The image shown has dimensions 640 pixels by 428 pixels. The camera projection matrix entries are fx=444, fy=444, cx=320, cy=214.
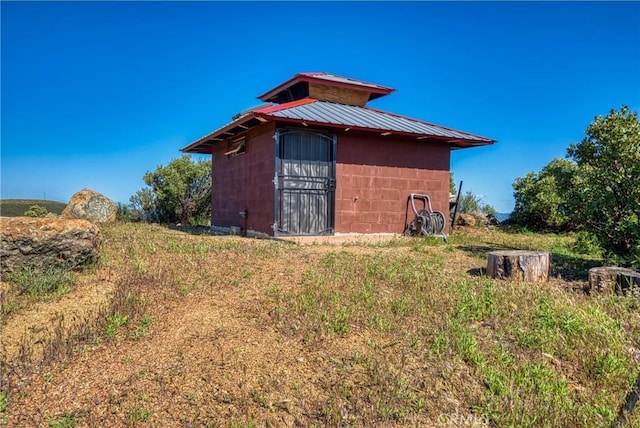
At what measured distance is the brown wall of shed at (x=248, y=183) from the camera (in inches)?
471

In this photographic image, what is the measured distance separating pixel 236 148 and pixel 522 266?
9.91 metres

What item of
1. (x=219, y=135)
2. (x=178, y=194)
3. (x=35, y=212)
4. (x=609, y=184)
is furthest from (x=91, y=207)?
(x=609, y=184)

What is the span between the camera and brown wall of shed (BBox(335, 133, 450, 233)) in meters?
12.3

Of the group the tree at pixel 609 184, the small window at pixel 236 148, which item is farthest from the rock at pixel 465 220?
the small window at pixel 236 148

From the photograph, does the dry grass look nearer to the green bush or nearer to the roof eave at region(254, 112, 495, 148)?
the roof eave at region(254, 112, 495, 148)

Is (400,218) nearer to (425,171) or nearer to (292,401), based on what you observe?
(425,171)

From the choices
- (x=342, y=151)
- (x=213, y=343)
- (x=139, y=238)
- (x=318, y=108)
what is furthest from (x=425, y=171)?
(x=213, y=343)

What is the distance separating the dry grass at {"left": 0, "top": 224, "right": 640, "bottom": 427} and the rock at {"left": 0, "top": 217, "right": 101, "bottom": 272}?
1.52 ft

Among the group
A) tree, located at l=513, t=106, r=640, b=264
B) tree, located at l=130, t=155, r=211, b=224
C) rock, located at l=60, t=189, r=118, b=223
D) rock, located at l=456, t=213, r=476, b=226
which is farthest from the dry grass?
tree, located at l=130, t=155, r=211, b=224

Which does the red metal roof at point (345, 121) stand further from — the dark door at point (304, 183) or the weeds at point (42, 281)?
the weeds at point (42, 281)

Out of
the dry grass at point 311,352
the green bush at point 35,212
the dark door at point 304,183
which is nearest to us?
the dry grass at point 311,352

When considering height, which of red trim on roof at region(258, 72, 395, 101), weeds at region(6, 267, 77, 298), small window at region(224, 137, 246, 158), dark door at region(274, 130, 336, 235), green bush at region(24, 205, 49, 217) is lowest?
weeds at region(6, 267, 77, 298)

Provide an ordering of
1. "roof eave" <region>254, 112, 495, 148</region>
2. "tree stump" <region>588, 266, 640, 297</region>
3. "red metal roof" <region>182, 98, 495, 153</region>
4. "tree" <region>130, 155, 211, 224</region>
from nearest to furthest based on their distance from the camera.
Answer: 1. "tree stump" <region>588, 266, 640, 297</region>
2. "roof eave" <region>254, 112, 495, 148</region>
3. "red metal roof" <region>182, 98, 495, 153</region>
4. "tree" <region>130, 155, 211, 224</region>

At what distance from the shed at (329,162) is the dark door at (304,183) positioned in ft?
0.09
